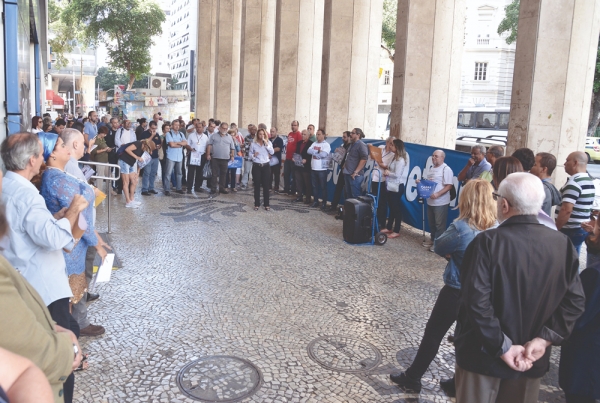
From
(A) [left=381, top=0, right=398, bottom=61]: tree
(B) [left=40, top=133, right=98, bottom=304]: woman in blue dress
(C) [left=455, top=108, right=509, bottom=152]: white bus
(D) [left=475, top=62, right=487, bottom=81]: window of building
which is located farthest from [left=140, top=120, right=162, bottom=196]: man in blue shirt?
(D) [left=475, top=62, right=487, bottom=81]: window of building

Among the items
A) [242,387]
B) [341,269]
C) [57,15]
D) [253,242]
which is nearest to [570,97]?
[341,269]

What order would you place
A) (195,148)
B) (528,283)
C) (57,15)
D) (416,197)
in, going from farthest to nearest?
(57,15) < (195,148) < (416,197) < (528,283)

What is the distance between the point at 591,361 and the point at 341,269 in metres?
4.43

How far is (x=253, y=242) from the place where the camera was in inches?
332

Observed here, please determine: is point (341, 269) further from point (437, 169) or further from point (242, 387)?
point (242, 387)

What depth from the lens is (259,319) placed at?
16.7 feet

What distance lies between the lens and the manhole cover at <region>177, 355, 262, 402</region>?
3658 mm

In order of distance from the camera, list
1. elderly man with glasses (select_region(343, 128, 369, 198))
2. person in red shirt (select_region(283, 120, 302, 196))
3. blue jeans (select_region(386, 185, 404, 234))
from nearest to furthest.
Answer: blue jeans (select_region(386, 185, 404, 234)), elderly man with glasses (select_region(343, 128, 369, 198)), person in red shirt (select_region(283, 120, 302, 196))

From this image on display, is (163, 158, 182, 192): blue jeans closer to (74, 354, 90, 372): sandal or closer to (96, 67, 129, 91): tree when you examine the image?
(74, 354, 90, 372): sandal

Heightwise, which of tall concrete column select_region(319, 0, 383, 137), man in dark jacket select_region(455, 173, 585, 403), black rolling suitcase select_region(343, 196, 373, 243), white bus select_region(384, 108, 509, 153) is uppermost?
tall concrete column select_region(319, 0, 383, 137)

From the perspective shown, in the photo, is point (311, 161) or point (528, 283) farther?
point (311, 161)

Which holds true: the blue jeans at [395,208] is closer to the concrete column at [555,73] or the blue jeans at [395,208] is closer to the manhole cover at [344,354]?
the concrete column at [555,73]

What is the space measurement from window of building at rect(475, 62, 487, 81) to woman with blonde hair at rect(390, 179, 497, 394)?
59.8 meters

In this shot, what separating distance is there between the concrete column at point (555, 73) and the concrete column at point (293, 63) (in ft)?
32.1
